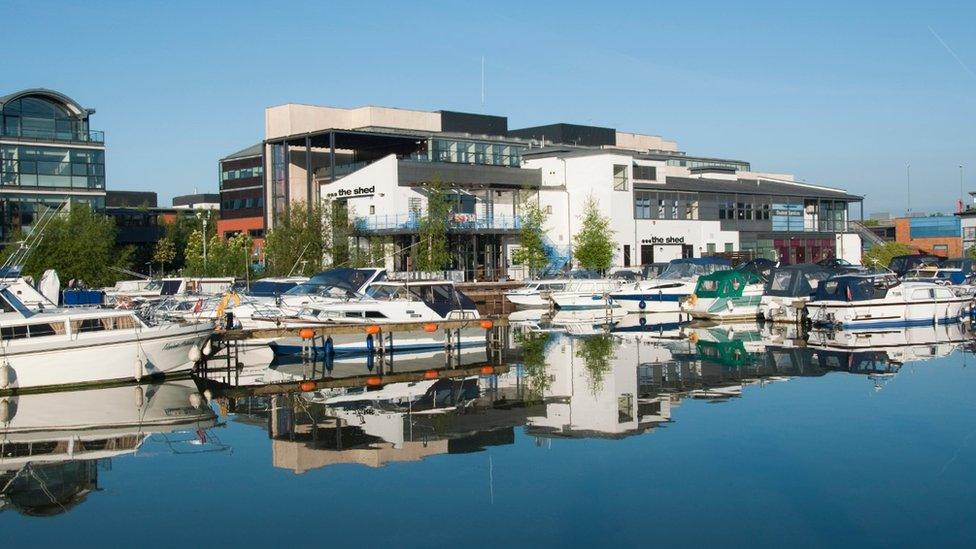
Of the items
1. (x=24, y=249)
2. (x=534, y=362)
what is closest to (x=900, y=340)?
(x=534, y=362)

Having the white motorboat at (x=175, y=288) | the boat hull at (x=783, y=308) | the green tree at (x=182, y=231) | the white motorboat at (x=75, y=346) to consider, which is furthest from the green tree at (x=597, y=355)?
the green tree at (x=182, y=231)

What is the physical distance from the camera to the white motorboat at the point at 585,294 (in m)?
56.9

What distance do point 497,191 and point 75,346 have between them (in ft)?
158

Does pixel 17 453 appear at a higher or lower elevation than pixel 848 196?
lower

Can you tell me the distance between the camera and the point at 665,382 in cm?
2825

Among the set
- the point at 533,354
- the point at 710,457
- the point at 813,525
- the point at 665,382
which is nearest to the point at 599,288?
the point at 533,354

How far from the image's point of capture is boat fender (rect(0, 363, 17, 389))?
2619cm

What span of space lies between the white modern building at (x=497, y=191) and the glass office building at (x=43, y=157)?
1275 centimetres

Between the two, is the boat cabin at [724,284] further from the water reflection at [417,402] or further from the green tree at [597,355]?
the water reflection at [417,402]

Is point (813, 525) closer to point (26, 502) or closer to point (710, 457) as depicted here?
point (710, 457)

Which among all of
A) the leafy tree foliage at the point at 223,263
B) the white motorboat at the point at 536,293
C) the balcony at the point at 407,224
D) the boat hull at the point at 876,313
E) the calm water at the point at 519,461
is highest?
the balcony at the point at 407,224

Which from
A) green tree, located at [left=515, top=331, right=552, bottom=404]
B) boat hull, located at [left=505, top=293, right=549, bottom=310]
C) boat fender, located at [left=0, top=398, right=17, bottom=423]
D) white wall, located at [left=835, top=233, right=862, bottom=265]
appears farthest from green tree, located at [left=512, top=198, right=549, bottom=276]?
boat fender, located at [left=0, top=398, right=17, bottom=423]

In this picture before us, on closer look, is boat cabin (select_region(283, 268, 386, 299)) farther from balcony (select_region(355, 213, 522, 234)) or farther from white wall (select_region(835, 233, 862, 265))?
white wall (select_region(835, 233, 862, 265))

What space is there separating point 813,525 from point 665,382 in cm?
1395
